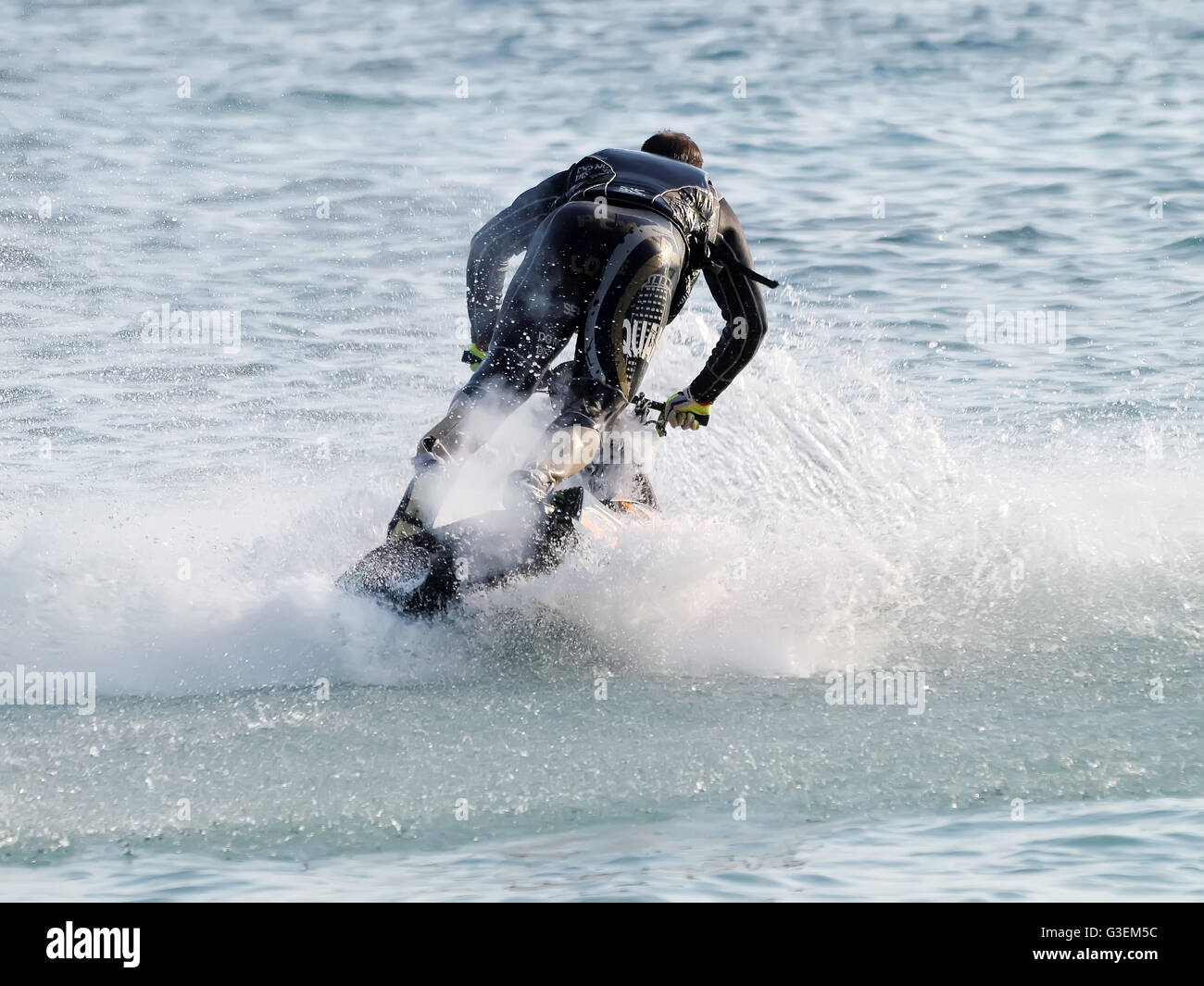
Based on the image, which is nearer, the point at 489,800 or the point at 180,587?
the point at 489,800

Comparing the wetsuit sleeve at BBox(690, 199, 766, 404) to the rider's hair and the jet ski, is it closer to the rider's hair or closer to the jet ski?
the rider's hair

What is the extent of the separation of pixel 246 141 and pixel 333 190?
278 cm

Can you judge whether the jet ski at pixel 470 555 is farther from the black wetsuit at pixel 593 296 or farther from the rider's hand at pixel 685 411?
the rider's hand at pixel 685 411

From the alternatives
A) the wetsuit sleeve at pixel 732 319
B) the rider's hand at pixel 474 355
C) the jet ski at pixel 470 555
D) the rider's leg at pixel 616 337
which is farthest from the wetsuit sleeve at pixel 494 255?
the jet ski at pixel 470 555

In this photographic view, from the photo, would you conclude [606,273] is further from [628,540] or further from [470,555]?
[470,555]

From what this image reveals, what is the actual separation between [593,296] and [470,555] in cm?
116

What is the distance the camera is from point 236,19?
81.2 feet

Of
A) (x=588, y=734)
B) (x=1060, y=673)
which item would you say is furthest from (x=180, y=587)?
(x=1060, y=673)

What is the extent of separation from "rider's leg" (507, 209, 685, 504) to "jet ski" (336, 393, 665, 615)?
6.1 inches

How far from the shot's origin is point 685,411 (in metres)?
6.53

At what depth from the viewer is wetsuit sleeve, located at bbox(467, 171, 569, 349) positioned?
657cm

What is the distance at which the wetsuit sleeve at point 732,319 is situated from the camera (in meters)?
6.52

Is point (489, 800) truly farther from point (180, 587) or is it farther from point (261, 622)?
point (180, 587)

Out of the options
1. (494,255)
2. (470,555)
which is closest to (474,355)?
(494,255)
